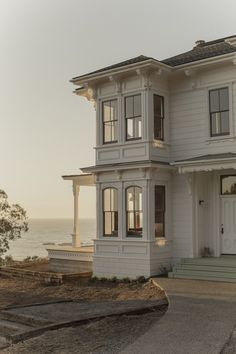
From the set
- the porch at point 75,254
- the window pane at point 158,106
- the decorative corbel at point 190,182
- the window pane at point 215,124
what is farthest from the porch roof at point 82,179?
the window pane at point 215,124

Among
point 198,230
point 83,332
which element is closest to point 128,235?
point 198,230

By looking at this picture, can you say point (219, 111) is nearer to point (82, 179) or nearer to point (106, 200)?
point (106, 200)

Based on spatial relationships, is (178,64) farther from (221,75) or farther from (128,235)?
(128,235)

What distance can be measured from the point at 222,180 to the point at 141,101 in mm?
3700

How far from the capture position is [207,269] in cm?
1592

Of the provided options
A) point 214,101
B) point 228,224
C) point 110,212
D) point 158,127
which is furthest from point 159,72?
point 228,224

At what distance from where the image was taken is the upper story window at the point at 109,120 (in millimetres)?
18266

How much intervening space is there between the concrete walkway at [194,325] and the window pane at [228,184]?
12.9 ft

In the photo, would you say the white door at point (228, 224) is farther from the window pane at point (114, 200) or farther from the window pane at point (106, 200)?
the window pane at point (106, 200)

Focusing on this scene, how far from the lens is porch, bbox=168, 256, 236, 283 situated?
15383mm

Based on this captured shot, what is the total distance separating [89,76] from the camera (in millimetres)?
18125

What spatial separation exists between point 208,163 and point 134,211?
10.3 feet

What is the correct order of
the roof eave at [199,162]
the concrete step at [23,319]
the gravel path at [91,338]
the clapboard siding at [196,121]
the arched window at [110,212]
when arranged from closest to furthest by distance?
the gravel path at [91,338] → the concrete step at [23,319] → the roof eave at [199,162] → the clapboard siding at [196,121] → the arched window at [110,212]

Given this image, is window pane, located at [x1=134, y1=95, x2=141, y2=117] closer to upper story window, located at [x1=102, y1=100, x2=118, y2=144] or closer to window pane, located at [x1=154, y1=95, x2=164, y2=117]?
window pane, located at [x1=154, y1=95, x2=164, y2=117]
